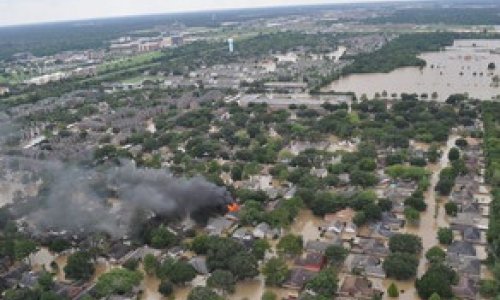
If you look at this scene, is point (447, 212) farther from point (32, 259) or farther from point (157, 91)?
point (157, 91)

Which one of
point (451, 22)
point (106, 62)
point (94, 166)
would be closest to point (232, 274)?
point (94, 166)

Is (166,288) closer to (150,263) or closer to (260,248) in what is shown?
(150,263)

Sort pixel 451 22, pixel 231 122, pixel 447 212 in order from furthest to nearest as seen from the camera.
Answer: pixel 451 22 < pixel 231 122 < pixel 447 212

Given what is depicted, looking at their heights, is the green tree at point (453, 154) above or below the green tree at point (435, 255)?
above

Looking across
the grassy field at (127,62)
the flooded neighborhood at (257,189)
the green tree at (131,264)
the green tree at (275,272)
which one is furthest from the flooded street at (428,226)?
the grassy field at (127,62)

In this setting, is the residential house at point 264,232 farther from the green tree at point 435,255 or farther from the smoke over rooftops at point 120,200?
the green tree at point 435,255
